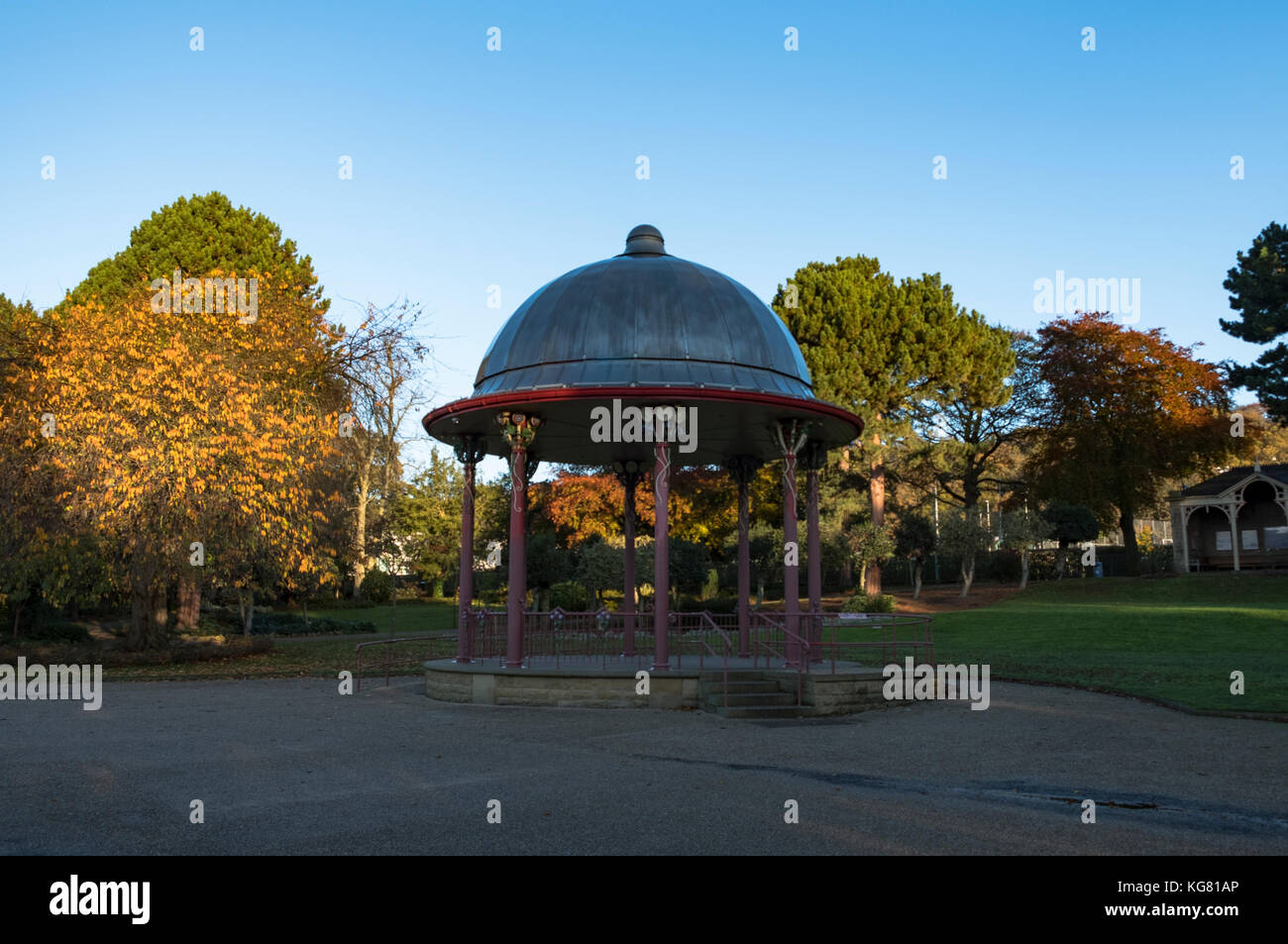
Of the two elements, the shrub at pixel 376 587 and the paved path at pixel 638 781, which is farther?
the shrub at pixel 376 587

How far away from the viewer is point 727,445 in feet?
70.7

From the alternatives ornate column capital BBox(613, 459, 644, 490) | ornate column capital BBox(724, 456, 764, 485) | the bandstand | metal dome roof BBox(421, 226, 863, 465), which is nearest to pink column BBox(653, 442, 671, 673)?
the bandstand

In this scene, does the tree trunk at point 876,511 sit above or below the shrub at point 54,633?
above

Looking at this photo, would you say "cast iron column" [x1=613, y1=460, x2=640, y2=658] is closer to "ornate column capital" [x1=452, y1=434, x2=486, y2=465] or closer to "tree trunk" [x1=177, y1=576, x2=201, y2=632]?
"ornate column capital" [x1=452, y1=434, x2=486, y2=465]

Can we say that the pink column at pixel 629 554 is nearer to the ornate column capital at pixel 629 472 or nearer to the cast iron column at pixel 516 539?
the ornate column capital at pixel 629 472

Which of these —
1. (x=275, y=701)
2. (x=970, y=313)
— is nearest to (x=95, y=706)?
(x=275, y=701)

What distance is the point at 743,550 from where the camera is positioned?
2045 centimetres

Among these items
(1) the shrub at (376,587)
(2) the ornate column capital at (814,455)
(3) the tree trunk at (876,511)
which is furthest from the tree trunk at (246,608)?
(3) the tree trunk at (876,511)

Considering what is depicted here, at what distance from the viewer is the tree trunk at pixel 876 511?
45750 millimetres

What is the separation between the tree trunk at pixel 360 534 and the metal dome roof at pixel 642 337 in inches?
1086

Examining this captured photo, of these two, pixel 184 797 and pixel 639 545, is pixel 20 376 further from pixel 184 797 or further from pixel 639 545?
pixel 639 545

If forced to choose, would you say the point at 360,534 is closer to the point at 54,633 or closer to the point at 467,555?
the point at 54,633

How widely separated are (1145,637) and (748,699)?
16.9m

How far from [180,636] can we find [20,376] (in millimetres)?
8185
